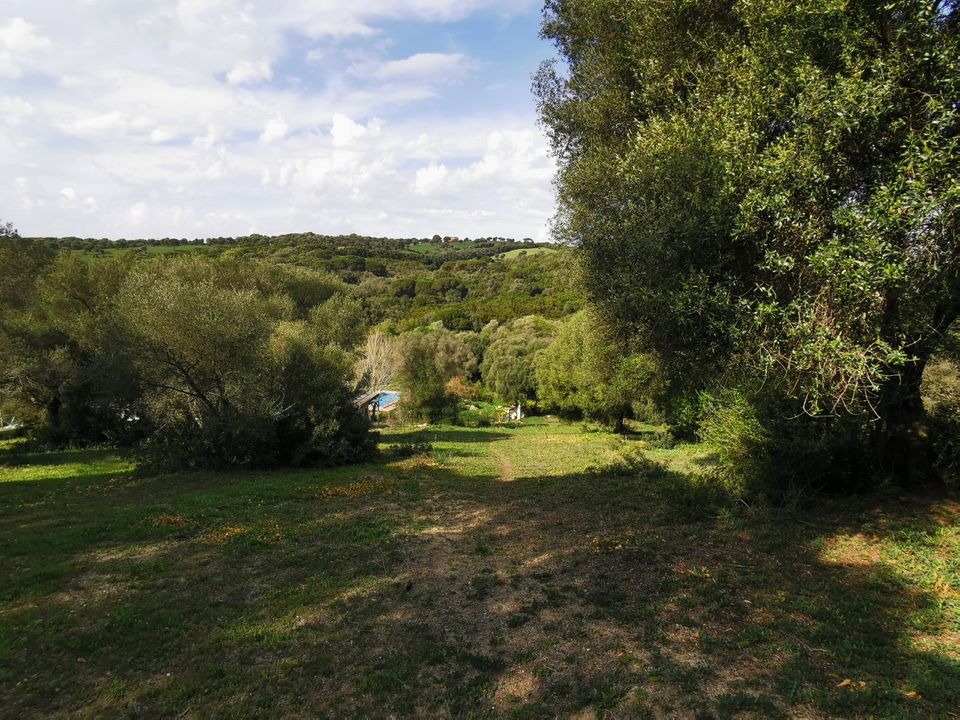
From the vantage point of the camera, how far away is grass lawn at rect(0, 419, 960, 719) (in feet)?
19.6

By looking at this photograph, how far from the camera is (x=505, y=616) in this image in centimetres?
800

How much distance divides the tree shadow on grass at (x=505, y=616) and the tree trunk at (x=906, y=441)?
632 millimetres

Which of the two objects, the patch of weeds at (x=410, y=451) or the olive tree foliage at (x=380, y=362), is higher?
the olive tree foliage at (x=380, y=362)

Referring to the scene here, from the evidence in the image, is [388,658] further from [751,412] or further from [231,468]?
[231,468]

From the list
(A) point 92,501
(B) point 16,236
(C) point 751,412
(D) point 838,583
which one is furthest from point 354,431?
(B) point 16,236

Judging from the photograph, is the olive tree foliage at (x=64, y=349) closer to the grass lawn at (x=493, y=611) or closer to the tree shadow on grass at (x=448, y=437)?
the grass lawn at (x=493, y=611)

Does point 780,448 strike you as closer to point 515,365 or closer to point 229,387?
point 229,387

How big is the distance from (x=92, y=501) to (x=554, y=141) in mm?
19417

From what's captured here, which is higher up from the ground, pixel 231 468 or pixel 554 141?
pixel 554 141

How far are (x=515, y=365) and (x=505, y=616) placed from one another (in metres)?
54.7

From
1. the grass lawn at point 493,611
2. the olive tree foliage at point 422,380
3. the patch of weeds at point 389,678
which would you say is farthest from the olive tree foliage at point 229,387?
the olive tree foliage at point 422,380

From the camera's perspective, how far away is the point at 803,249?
27.7 feet

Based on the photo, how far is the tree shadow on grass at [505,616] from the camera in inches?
235

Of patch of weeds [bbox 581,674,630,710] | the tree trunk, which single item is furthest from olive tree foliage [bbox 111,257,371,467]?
the tree trunk
